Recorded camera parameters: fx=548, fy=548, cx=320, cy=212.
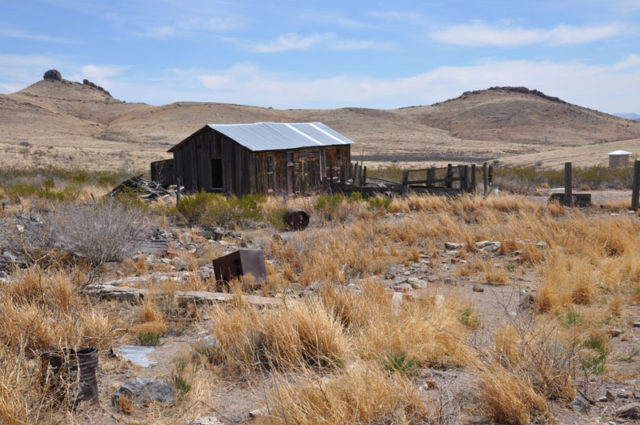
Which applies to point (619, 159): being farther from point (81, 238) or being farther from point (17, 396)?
point (17, 396)

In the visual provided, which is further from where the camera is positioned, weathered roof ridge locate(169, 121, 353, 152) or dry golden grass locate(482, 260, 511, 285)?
weathered roof ridge locate(169, 121, 353, 152)

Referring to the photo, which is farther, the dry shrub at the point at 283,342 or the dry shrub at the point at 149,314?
the dry shrub at the point at 149,314

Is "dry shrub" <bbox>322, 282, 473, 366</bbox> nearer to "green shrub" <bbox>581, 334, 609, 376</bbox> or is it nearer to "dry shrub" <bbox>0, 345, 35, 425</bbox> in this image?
"green shrub" <bbox>581, 334, 609, 376</bbox>

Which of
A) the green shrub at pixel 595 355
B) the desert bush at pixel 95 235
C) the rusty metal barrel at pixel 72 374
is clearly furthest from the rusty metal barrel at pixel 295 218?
the rusty metal barrel at pixel 72 374

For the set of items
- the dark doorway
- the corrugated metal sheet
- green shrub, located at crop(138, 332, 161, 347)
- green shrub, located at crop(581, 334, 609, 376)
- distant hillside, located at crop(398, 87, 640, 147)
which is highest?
distant hillside, located at crop(398, 87, 640, 147)

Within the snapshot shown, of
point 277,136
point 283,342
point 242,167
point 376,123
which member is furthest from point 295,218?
point 376,123

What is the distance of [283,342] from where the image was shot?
4.80 meters

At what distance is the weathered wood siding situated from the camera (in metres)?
20.8

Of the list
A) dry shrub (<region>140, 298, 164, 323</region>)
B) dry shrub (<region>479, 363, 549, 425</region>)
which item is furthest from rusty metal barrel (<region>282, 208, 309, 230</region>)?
dry shrub (<region>479, 363, 549, 425</region>)

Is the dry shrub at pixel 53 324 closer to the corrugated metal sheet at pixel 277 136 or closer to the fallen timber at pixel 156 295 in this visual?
the fallen timber at pixel 156 295

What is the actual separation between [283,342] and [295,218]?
8.63 meters

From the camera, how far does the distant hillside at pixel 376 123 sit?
72438mm

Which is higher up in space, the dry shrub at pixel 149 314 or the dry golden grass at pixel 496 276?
the dry shrub at pixel 149 314

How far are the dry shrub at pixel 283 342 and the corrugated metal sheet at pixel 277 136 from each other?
15515 millimetres
